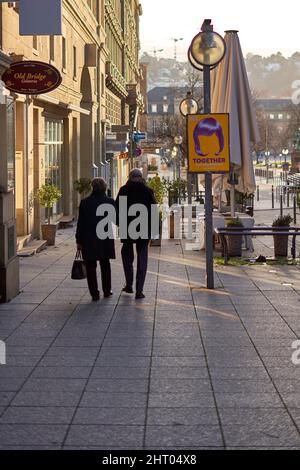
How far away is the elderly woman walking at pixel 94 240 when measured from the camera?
36.9 feet

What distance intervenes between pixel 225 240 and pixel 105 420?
961cm

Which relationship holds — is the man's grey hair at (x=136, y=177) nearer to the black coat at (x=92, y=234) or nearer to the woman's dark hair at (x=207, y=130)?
the black coat at (x=92, y=234)

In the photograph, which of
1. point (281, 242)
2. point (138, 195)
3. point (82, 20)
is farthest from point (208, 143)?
point (82, 20)

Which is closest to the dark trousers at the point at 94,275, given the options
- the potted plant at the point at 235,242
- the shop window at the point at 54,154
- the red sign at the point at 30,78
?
the red sign at the point at 30,78

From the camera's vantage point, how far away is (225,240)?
15.5 metres

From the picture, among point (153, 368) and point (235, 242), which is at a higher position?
point (235, 242)

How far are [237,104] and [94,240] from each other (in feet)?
23.0

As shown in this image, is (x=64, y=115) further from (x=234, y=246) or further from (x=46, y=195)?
(x=234, y=246)

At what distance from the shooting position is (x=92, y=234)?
11.3 meters

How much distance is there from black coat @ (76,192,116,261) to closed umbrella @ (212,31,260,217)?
6315 mm

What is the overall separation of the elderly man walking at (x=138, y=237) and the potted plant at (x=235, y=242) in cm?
491

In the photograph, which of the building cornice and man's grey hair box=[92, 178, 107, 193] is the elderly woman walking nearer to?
man's grey hair box=[92, 178, 107, 193]

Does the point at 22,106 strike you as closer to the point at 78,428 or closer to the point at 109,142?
the point at 78,428

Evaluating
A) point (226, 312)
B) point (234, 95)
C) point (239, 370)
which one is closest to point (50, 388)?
point (239, 370)
